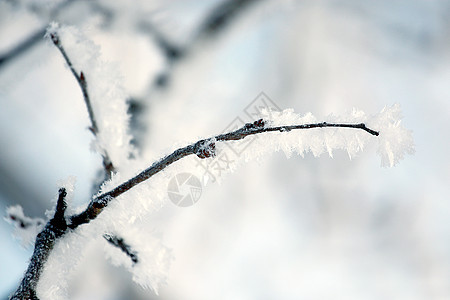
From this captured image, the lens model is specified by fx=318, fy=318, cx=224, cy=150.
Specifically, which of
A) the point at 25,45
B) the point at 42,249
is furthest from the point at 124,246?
the point at 25,45

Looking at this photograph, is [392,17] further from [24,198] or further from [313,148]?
[24,198]

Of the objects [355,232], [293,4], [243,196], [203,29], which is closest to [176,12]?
[203,29]

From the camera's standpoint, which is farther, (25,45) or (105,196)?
(25,45)

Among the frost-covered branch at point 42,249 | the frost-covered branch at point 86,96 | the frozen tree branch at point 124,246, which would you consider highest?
the frost-covered branch at point 86,96

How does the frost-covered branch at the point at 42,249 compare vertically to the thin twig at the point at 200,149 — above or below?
below

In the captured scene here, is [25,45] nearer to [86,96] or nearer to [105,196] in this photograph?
[86,96]

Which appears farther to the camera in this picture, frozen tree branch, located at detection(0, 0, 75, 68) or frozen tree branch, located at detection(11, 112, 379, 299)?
frozen tree branch, located at detection(0, 0, 75, 68)

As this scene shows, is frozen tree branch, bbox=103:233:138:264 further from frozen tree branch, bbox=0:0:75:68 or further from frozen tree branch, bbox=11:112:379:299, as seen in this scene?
frozen tree branch, bbox=0:0:75:68

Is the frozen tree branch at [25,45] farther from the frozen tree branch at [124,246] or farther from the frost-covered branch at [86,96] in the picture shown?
the frozen tree branch at [124,246]

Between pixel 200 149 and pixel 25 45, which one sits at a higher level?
pixel 25 45

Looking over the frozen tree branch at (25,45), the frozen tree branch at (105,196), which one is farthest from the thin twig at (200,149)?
the frozen tree branch at (25,45)

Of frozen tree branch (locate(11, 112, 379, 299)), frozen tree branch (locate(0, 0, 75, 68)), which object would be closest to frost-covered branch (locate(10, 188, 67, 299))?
frozen tree branch (locate(11, 112, 379, 299))
